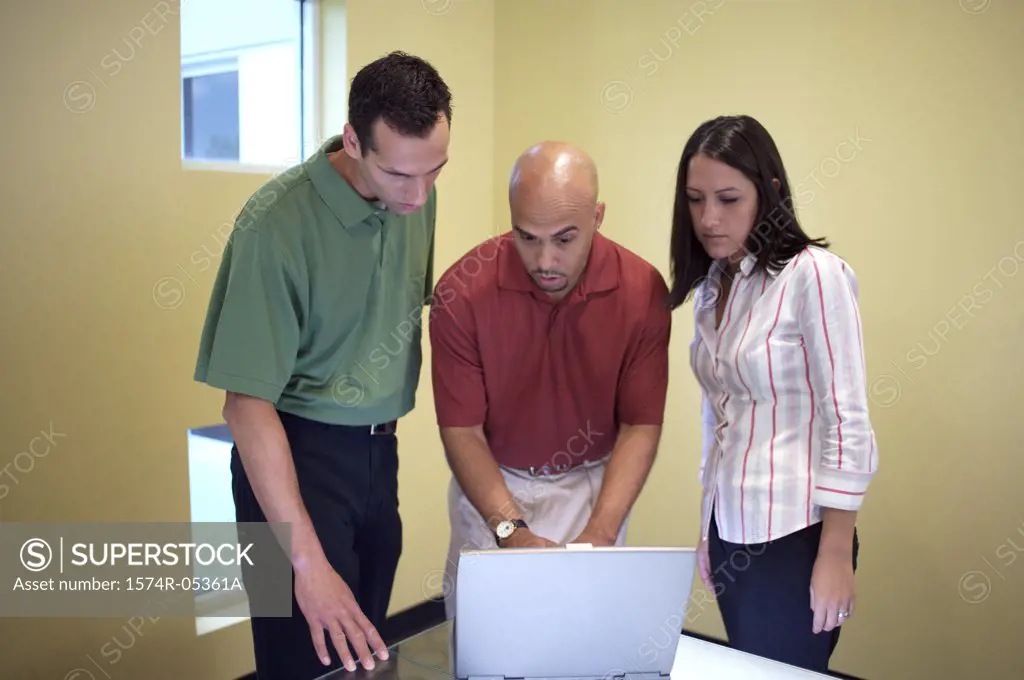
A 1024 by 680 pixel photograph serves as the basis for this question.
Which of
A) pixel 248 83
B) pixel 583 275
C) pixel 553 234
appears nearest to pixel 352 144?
pixel 553 234

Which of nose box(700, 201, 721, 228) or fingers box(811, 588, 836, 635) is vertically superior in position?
nose box(700, 201, 721, 228)

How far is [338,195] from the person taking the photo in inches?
69.1

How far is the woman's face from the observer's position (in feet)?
5.65

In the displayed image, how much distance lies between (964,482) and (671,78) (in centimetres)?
170

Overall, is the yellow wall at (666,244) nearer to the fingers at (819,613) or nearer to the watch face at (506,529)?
the watch face at (506,529)

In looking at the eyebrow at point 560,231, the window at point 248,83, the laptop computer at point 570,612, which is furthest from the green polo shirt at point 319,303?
the window at point 248,83

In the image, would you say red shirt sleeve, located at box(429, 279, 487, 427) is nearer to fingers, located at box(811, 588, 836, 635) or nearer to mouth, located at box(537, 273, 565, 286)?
mouth, located at box(537, 273, 565, 286)

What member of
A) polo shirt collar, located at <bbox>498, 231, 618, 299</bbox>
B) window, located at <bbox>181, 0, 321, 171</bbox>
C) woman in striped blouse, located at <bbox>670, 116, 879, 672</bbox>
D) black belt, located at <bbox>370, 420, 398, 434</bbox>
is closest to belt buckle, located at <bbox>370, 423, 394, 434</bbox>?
black belt, located at <bbox>370, 420, 398, 434</bbox>

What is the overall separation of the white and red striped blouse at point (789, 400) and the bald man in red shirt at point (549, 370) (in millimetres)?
204

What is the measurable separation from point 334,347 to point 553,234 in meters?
0.50

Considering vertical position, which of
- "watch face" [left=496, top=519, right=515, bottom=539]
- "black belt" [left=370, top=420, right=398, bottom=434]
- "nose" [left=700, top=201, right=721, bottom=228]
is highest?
"nose" [left=700, top=201, right=721, bottom=228]

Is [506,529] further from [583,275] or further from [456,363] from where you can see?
[583,275]

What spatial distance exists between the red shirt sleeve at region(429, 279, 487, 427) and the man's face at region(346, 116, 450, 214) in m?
0.29

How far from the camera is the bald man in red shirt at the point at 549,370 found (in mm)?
1926
